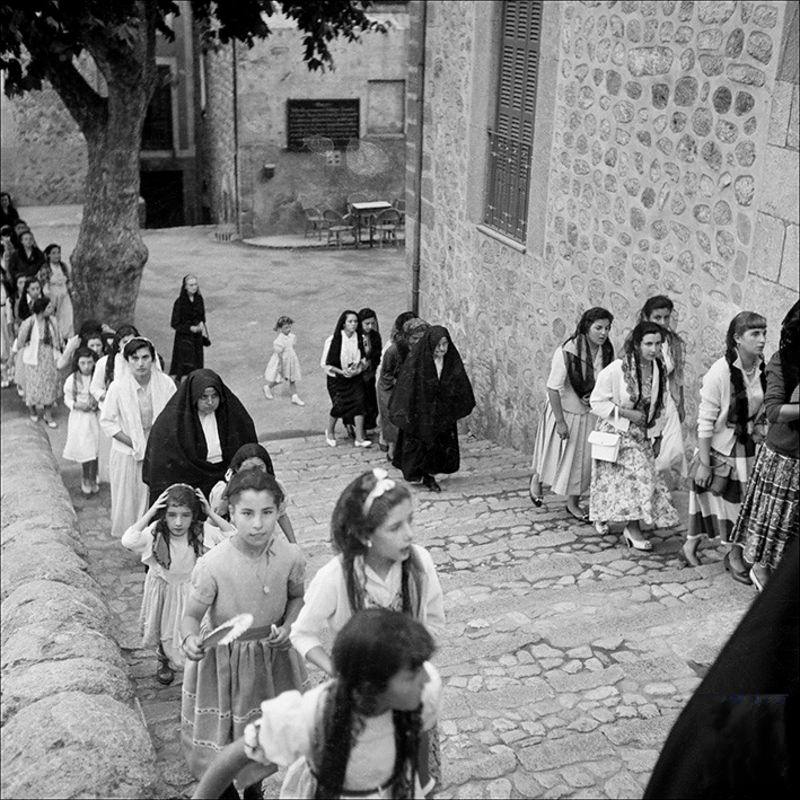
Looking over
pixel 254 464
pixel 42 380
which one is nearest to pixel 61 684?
pixel 254 464

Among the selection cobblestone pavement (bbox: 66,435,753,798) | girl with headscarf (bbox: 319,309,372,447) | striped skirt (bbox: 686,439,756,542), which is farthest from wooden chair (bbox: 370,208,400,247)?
striped skirt (bbox: 686,439,756,542)

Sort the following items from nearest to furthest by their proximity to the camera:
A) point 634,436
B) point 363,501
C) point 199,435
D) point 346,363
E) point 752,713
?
point 752,713, point 363,501, point 199,435, point 634,436, point 346,363

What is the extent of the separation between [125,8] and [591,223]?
20.0 ft

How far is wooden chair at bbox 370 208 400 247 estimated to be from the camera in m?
22.8

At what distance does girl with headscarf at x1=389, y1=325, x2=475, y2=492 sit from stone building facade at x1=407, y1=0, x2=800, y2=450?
1203 mm

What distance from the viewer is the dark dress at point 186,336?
12023 millimetres

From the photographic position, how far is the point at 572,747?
419 centimetres

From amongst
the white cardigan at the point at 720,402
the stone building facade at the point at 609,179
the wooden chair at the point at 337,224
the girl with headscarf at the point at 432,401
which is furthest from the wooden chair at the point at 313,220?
the white cardigan at the point at 720,402

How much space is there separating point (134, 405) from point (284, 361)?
187 inches

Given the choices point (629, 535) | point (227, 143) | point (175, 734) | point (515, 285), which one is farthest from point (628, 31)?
Result: point (227, 143)

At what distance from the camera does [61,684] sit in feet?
13.8

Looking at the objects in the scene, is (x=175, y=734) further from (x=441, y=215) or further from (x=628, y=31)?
(x=441, y=215)

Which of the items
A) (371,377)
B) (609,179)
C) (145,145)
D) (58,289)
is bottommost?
(371,377)

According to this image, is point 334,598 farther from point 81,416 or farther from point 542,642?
point 81,416
